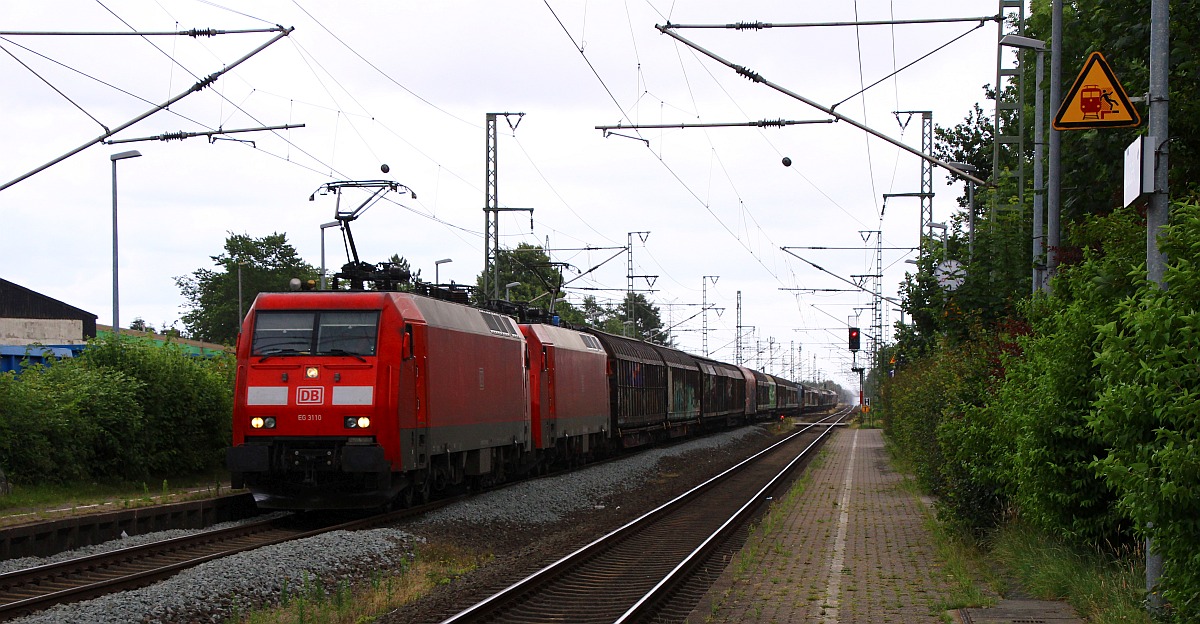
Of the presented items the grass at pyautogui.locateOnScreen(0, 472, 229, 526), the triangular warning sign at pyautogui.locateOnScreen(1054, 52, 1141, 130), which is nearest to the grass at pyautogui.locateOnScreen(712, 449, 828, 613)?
the triangular warning sign at pyautogui.locateOnScreen(1054, 52, 1141, 130)

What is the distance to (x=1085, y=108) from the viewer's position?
10023 millimetres

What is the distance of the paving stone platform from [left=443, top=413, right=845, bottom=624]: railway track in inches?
17.0

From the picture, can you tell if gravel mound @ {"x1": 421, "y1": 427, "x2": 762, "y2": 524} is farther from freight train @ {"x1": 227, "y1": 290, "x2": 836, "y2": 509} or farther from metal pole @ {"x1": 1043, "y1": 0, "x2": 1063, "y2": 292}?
metal pole @ {"x1": 1043, "y1": 0, "x2": 1063, "y2": 292}

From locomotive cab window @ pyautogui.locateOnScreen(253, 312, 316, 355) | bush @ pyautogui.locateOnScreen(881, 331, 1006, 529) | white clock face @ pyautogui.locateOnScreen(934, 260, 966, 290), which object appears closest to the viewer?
bush @ pyautogui.locateOnScreen(881, 331, 1006, 529)

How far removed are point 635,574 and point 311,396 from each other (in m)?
5.27

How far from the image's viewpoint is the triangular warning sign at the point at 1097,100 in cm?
993

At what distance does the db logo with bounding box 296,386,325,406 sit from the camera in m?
15.8

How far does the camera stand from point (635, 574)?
13.1 m

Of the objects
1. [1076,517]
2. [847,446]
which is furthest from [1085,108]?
[847,446]

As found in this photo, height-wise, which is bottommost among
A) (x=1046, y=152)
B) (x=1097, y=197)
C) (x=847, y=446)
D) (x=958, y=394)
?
(x=847, y=446)

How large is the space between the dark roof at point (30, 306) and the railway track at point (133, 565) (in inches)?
1522

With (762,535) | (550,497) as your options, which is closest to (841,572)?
(762,535)

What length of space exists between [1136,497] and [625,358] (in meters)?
27.5

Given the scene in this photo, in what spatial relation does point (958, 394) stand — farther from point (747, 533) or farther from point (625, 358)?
point (625, 358)
